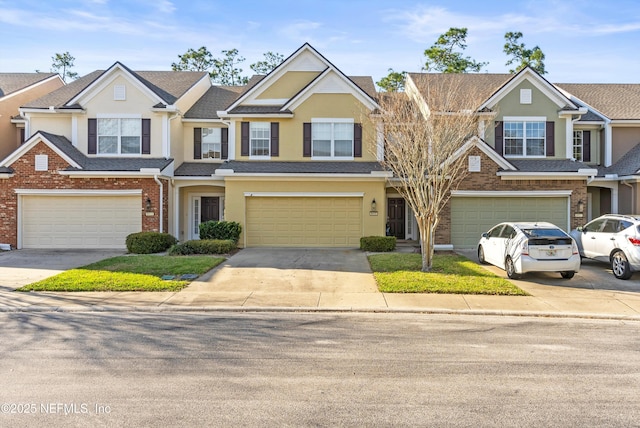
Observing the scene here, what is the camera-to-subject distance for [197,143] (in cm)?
2338

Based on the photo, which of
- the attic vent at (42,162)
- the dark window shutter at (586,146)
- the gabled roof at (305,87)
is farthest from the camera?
the dark window shutter at (586,146)

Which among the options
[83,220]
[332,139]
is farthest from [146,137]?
[332,139]

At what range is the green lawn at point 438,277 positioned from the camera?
11656mm

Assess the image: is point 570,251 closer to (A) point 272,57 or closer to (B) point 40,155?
(B) point 40,155

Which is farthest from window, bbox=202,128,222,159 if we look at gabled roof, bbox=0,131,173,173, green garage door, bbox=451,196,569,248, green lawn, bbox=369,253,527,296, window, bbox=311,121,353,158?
green garage door, bbox=451,196,569,248

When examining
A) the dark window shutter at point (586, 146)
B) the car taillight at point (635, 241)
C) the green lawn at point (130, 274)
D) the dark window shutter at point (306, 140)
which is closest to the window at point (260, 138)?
the dark window shutter at point (306, 140)

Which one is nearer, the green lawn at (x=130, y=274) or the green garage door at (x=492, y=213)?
the green lawn at (x=130, y=274)

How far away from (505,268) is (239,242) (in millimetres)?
11010

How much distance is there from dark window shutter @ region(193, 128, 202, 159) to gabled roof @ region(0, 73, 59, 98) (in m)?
10.4

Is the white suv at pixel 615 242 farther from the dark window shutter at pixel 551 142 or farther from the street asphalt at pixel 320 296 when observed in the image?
the dark window shutter at pixel 551 142

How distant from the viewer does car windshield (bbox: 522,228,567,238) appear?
1272 cm

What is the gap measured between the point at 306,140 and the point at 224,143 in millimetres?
4683

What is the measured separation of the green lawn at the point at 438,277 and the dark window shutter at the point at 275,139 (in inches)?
289

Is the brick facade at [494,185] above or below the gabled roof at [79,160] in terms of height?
below
